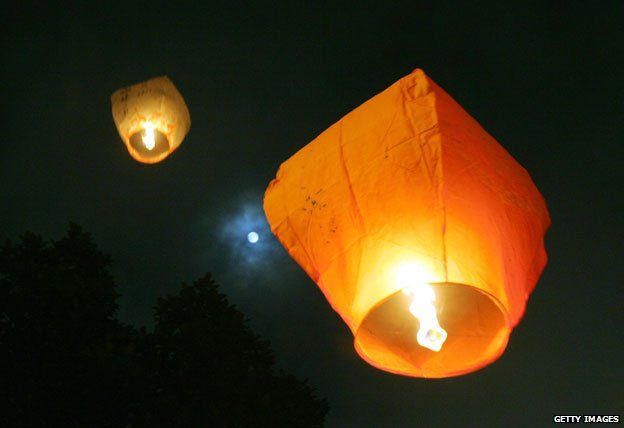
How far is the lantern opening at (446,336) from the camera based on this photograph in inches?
105

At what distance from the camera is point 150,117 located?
4352mm

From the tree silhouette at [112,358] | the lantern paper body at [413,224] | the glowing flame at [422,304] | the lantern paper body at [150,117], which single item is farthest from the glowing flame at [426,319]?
the tree silhouette at [112,358]

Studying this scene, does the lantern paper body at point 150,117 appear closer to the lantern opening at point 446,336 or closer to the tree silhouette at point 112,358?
the lantern opening at point 446,336

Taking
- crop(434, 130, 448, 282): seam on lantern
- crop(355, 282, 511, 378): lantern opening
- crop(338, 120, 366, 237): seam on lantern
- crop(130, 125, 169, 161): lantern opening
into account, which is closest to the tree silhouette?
crop(130, 125, 169, 161): lantern opening

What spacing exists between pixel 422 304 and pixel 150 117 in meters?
2.84

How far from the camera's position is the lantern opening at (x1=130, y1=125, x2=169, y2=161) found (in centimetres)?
438

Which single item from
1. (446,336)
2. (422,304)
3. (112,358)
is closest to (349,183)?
(422,304)

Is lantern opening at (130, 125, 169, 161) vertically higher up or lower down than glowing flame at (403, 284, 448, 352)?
higher up

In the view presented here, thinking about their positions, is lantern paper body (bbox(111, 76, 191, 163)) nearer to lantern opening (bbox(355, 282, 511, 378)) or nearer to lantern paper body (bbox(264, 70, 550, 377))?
lantern paper body (bbox(264, 70, 550, 377))

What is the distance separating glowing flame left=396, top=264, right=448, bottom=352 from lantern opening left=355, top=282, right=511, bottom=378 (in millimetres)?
272

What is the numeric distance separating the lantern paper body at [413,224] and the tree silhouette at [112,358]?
16.1ft

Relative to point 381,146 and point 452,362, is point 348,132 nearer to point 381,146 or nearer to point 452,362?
point 381,146

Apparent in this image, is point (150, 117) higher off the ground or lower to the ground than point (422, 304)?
higher

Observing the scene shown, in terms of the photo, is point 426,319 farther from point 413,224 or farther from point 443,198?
point 443,198
